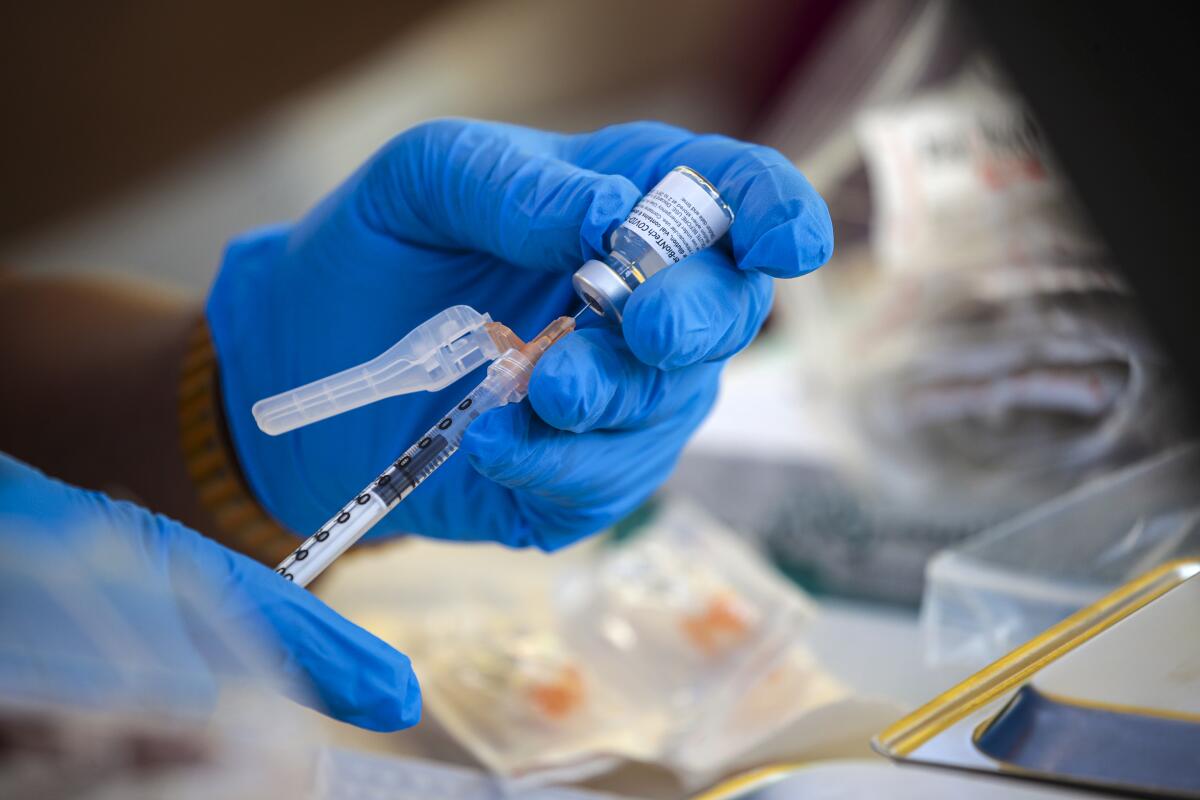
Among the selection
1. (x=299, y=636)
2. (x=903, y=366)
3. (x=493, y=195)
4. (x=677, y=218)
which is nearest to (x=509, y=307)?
(x=493, y=195)

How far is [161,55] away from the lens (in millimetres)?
2311

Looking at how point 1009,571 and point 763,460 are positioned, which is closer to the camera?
point 1009,571

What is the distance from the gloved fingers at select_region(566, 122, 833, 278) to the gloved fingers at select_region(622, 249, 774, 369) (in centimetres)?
2

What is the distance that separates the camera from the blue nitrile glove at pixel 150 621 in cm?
43

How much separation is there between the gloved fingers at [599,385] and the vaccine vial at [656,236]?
3 cm

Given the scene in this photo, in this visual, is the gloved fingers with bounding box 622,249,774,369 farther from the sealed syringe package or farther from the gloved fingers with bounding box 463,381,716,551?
the sealed syringe package

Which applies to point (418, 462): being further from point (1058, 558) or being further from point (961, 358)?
point (961, 358)

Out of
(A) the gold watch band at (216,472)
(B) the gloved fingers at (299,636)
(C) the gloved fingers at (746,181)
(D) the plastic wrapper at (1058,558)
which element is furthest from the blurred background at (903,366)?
(C) the gloved fingers at (746,181)

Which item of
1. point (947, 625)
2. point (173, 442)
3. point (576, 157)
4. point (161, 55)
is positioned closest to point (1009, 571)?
point (947, 625)

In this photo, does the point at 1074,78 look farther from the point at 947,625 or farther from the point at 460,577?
the point at 460,577

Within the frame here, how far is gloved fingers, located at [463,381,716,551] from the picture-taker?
605 mm

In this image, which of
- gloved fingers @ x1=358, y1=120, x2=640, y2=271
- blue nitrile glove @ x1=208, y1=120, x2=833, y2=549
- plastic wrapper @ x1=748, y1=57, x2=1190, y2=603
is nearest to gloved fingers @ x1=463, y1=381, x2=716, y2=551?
blue nitrile glove @ x1=208, y1=120, x2=833, y2=549

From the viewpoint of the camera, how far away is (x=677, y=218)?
0.60 metres

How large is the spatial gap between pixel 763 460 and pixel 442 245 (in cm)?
64
